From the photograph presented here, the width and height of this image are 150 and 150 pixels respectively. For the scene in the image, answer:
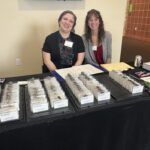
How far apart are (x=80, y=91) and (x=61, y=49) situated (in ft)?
3.28

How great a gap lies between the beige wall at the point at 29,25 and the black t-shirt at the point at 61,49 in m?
0.92

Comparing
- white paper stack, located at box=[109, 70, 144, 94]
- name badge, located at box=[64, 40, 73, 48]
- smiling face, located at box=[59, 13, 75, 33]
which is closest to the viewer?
white paper stack, located at box=[109, 70, 144, 94]

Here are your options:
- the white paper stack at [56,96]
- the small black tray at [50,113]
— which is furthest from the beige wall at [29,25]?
the small black tray at [50,113]

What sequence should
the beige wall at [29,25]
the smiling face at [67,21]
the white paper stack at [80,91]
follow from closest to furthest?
the white paper stack at [80,91]
the smiling face at [67,21]
the beige wall at [29,25]

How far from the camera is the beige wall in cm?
253

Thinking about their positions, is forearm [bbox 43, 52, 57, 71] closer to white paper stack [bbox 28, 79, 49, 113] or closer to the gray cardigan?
the gray cardigan

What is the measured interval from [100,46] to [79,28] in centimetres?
93

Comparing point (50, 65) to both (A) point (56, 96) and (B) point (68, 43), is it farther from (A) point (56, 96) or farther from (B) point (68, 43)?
(A) point (56, 96)

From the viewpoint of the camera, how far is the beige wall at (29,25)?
253 cm

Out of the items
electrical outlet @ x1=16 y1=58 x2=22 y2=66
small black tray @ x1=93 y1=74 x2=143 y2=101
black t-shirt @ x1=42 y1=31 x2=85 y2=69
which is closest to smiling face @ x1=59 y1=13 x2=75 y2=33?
black t-shirt @ x1=42 y1=31 x2=85 y2=69

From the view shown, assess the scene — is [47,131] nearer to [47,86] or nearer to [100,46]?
[47,86]

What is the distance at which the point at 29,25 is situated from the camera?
8.72 ft

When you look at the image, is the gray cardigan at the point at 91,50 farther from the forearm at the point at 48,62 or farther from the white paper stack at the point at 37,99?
the white paper stack at the point at 37,99

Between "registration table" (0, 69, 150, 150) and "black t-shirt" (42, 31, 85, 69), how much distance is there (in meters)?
0.79
